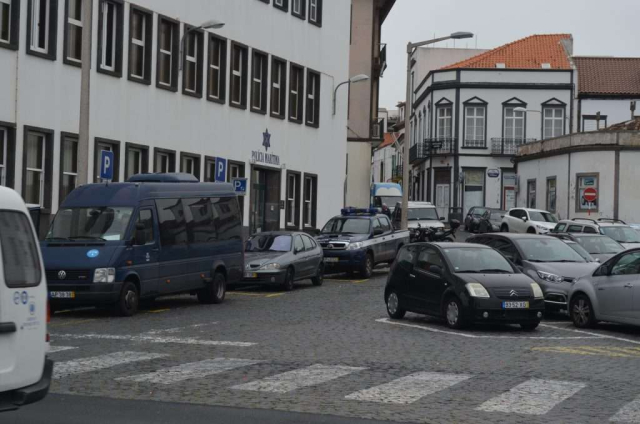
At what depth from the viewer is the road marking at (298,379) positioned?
12.9 metres

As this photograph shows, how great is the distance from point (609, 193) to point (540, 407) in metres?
50.2

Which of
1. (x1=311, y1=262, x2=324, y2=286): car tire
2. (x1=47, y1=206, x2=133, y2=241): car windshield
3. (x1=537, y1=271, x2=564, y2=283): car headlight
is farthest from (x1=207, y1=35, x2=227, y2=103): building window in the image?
(x1=537, y1=271, x2=564, y2=283): car headlight

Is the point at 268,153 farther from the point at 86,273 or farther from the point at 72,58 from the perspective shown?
the point at 86,273

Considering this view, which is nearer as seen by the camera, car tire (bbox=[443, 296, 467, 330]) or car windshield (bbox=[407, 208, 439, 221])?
car tire (bbox=[443, 296, 467, 330])

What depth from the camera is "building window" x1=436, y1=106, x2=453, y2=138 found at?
279ft

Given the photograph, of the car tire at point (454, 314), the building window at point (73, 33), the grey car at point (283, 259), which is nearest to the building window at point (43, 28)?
the building window at point (73, 33)

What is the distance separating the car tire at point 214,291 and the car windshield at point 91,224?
3.51 metres

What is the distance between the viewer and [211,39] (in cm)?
3975

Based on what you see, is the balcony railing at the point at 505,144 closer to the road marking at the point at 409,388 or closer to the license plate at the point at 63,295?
the license plate at the point at 63,295

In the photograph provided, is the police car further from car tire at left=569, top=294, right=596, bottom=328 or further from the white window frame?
car tire at left=569, top=294, right=596, bottom=328

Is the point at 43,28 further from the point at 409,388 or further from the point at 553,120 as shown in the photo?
the point at 553,120

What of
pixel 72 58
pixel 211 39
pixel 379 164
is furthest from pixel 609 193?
pixel 379 164

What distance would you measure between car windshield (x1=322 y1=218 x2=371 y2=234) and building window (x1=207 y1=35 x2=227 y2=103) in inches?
281

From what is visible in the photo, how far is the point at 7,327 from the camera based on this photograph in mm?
8695
